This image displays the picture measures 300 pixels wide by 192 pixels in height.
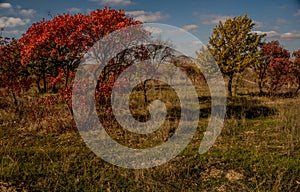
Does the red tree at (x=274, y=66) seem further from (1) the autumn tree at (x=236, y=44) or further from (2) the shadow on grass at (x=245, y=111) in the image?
(2) the shadow on grass at (x=245, y=111)

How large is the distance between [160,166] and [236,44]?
13.9 metres

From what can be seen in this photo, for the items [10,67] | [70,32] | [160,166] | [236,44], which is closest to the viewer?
[160,166]

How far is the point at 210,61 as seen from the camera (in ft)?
66.4

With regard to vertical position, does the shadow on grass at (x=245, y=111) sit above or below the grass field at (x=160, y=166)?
above

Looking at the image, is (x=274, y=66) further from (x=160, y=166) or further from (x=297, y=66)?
(x=160, y=166)

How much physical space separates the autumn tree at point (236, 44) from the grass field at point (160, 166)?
26.8 ft

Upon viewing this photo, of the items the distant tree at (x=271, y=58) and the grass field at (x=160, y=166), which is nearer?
the grass field at (x=160, y=166)

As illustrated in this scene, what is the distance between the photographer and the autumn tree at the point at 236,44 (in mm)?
17406

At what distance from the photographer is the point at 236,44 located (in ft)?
58.3

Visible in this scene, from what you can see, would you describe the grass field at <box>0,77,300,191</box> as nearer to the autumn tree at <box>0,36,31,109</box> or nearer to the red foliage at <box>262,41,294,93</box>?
the autumn tree at <box>0,36,31,109</box>

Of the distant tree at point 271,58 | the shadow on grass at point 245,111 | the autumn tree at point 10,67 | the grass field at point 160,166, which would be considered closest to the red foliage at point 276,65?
the distant tree at point 271,58

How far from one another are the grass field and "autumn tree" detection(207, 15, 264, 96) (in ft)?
26.8

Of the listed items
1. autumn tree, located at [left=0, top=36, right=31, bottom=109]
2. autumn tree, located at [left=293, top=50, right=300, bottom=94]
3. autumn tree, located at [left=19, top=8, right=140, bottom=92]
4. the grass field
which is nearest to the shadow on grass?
the grass field

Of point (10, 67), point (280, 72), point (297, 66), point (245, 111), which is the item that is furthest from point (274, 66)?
point (10, 67)
